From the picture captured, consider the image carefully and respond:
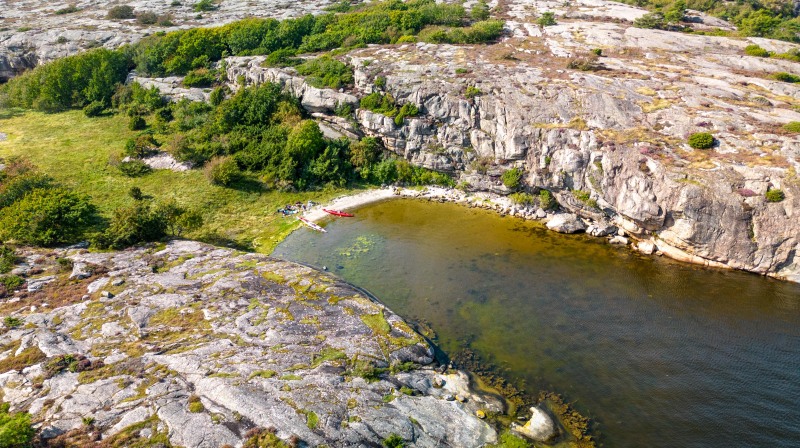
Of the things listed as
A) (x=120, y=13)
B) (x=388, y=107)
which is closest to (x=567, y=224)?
(x=388, y=107)

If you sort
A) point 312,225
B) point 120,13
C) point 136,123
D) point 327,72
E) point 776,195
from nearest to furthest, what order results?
1. point 776,195
2. point 312,225
3. point 327,72
4. point 136,123
5. point 120,13

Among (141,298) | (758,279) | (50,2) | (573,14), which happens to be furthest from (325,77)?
(50,2)

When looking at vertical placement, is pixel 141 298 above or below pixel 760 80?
below

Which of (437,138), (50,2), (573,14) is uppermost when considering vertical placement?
(50,2)

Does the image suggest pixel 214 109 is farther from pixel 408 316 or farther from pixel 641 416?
pixel 641 416

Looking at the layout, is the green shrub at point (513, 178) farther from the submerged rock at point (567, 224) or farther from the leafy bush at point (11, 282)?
the leafy bush at point (11, 282)

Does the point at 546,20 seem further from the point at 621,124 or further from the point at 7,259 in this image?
the point at 7,259
